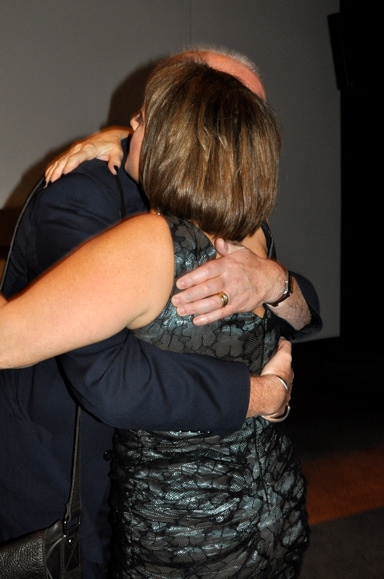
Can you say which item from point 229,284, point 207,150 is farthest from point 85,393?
point 207,150

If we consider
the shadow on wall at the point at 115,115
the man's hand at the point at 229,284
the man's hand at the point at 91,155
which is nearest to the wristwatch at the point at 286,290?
the man's hand at the point at 229,284

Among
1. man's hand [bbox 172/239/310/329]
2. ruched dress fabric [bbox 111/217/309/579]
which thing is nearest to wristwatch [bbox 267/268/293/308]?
man's hand [bbox 172/239/310/329]

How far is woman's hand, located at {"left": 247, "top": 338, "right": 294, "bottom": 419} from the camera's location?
110 centimetres

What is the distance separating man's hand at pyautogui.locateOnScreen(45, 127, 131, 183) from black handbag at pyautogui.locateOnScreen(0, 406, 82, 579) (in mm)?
454

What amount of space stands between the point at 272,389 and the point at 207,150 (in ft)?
1.40

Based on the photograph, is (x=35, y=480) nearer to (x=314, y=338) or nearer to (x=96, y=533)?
(x=96, y=533)

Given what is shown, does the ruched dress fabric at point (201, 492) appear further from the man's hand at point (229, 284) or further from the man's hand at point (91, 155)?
the man's hand at point (91, 155)

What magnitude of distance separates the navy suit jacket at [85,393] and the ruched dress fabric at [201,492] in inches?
1.9

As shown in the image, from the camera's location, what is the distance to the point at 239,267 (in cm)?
112

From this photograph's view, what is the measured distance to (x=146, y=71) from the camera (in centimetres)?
440

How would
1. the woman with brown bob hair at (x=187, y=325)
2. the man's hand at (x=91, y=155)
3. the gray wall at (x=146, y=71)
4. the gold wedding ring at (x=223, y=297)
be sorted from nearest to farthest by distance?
the woman with brown bob hair at (x=187, y=325) < the gold wedding ring at (x=223, y=297) < the man's hand at (x=91, y=155) < the gray wall at (x=146, y=71)

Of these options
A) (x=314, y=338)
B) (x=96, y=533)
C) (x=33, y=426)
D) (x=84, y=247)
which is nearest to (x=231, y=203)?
(x=84, y=247)

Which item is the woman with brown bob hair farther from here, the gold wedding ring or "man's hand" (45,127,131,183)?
"man's hand" (45,127,131,183)

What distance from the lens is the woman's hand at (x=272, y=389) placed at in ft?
3.60
